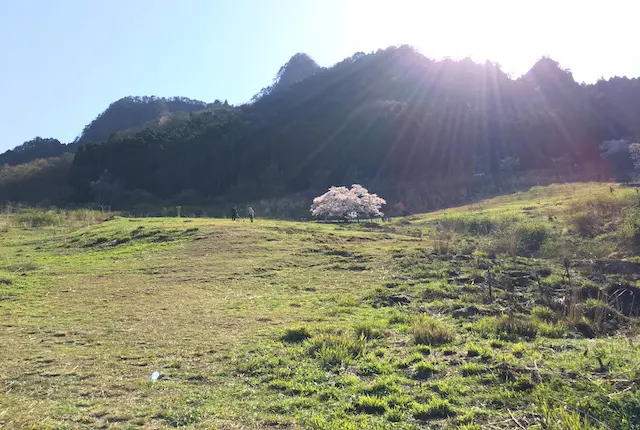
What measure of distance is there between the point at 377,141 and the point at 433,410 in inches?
2983

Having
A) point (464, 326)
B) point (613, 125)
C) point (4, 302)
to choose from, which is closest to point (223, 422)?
point (464, 326)

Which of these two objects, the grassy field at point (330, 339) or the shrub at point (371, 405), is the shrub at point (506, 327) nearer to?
the grassy field at point (330, 339)

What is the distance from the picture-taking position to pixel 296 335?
8305 mm

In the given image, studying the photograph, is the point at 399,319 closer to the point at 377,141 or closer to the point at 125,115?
the point at 377,141

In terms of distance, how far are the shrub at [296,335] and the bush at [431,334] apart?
1.91 m

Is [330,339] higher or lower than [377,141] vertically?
lower

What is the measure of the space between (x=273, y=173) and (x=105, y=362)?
75080mm

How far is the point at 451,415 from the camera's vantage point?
5020 mm

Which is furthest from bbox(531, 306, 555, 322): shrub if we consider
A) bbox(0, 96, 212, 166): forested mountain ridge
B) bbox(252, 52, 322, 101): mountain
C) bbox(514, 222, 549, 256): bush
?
bbox(252, 52, 322, 101): mountain

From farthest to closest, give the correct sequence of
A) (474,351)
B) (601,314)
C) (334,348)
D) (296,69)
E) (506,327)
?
1. (296,69)
2. (601,314)
3. (506,327)
4. (334,348)
5. (474,351)

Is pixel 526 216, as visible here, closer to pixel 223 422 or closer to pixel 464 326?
pixel 464 326

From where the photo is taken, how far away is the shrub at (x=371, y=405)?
5246 millimetres

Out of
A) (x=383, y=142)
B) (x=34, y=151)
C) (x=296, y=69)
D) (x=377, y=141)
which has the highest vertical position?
(x=296, y=69)

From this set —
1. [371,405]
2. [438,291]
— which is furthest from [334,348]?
[438,291]
